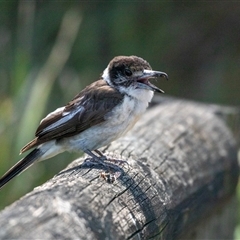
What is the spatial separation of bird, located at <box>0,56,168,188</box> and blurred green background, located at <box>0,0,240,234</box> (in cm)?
183

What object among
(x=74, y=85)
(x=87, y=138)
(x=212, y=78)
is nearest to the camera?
(x=87, y=138)

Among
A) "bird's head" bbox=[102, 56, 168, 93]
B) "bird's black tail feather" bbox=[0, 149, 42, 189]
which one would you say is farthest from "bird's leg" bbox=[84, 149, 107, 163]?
"bird's head" bbox=[102, 56, 168, 93]

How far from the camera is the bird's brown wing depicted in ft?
14.2

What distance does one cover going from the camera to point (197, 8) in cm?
1007

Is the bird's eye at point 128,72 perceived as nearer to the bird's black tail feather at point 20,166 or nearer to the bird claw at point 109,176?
the bird's black tail feather at point 20,166

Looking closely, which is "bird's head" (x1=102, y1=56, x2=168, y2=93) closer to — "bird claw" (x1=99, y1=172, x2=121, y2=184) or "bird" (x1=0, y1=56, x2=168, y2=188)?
"bird" (x1=0, y1=56, x2=168, y2=188)

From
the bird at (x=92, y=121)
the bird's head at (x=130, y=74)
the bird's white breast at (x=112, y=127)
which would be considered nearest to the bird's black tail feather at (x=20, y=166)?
the bird at (x=92, y=121)

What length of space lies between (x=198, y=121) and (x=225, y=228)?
820 mm

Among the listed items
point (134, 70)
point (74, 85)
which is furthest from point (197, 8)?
point (134, 70)

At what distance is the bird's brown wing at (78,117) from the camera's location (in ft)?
14.2

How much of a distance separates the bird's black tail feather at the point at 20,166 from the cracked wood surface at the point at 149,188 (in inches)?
17.0

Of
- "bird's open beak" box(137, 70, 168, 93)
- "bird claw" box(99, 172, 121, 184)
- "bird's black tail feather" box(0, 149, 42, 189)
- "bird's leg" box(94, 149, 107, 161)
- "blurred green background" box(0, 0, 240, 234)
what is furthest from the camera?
"blurred green background" box(0, 0, 240, 234)

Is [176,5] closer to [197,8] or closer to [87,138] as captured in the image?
[197,8]

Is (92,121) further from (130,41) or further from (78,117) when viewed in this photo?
(130,41)
